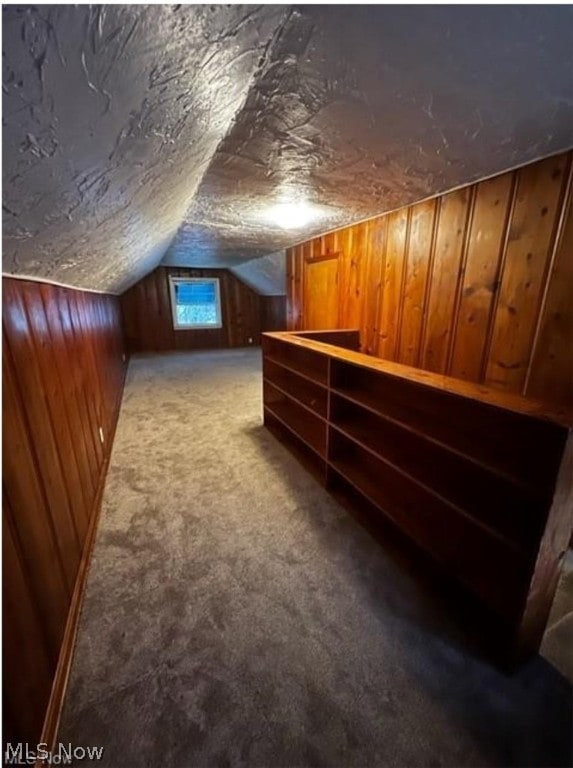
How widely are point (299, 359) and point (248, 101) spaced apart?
6.45 feet

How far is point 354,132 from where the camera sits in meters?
1.28

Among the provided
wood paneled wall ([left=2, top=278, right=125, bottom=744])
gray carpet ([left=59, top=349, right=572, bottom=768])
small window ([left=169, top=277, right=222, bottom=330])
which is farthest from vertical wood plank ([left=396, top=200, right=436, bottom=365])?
small window ([left=169, top=277, right=222, bottom=330])

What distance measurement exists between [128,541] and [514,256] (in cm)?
258

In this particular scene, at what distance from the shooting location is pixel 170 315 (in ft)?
24.1

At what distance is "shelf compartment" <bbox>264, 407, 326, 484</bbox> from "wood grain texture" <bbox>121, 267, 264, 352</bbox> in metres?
4.99

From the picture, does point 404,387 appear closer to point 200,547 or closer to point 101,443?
point 200,547

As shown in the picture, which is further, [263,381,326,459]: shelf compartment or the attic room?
[263,381,326,459]: shelf compartment

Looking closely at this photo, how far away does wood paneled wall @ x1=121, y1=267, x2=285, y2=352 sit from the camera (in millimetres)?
7000

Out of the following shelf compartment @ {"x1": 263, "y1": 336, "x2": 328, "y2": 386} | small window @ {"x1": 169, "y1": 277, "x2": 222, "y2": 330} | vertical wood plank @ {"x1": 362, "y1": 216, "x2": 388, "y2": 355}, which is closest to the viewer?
shelf compartment @ {"x1": 263, "y1": 336, "x2": 328, "y2": 386}

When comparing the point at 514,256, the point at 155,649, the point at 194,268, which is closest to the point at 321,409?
the point at 514,256

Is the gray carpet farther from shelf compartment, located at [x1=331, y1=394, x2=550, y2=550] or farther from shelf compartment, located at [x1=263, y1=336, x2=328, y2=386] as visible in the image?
shelf compartment, located at [x1=263, y1=336, x2=328, y2=386]

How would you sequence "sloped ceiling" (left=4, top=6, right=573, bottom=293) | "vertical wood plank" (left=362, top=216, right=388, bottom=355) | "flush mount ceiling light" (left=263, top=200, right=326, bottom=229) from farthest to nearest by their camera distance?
"vertical wood plank" (left=362, top=216, right=388, bottom=355), "flush mount ceiling light" (left=263, top=200, right=326, bottom=229), "sloped ceiling" (left=4, top=6, right=573, bottom=293)

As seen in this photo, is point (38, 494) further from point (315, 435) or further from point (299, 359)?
point (299, 359)

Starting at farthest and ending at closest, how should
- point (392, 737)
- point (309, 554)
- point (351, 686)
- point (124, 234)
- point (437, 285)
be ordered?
1. point (437, 285)
2. point (124, 234)
3. point (309, 554)
4. point (351, 686)
5. point (392, 737)
